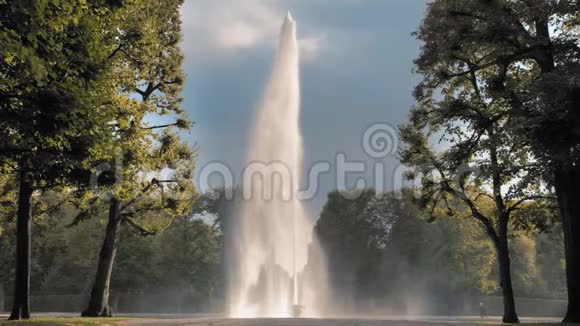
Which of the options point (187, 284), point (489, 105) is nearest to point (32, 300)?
point (187, 284)

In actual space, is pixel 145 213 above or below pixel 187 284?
above

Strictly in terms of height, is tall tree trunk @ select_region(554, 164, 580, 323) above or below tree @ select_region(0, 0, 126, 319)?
below

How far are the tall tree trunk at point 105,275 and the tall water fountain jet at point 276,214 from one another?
26.5 ft

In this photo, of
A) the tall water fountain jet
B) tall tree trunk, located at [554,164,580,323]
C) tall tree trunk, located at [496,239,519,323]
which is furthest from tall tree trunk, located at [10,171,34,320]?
tall tree trunk, located at [554,164,580,323]

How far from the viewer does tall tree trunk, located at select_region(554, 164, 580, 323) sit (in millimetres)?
19875

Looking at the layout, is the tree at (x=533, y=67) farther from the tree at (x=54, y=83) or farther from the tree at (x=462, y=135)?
the tree at (x=54, y=83)

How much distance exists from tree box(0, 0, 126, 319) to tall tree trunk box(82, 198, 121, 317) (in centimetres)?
911

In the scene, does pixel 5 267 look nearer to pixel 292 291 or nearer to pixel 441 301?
pixel 292 291

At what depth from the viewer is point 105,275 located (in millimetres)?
26719

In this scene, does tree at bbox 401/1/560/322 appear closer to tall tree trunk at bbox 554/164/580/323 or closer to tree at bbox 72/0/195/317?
tall tree trunk at bbox 554/164/580/323

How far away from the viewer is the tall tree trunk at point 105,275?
25797 mm

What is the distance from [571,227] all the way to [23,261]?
20.5 metres

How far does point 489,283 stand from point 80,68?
161ft

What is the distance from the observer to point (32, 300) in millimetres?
51438
